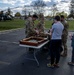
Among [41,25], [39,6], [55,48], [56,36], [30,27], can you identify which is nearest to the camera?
[56,36]

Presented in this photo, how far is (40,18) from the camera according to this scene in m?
9.86

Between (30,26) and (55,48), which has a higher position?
(30,26)

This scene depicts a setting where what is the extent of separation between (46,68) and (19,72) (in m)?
1.09

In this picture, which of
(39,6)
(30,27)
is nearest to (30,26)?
(30,27)

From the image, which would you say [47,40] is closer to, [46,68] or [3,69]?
[46,68]

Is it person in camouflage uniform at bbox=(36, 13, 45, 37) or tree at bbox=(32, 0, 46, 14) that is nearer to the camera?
person in camouflage uniform at bbox=(36, 13, 45, 37)

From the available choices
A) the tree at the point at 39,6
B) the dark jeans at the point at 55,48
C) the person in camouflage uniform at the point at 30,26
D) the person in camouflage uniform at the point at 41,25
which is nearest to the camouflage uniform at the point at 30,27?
the person in camouflage uniform at the point at 30,26

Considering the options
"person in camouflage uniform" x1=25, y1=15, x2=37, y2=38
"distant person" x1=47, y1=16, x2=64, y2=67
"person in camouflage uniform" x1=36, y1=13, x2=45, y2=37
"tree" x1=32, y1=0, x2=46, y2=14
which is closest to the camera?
"distant person" x1=47, y1=16, x2=64, y2=67

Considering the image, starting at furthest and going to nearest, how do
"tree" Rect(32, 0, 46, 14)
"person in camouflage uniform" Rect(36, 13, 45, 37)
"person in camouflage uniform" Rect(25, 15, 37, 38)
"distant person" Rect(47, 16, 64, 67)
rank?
1. "tree" Rect(32, 0, 46, 14)
2. "person in camouflage uniform" Rect(36, 13, 45, 37)
3. "person in camouflage uniform" Rect(25, 15, 37, 38)
4. "distant person" Rect(47, 16, 64, 67)

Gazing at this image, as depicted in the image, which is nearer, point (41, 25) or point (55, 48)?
point (55, 48)

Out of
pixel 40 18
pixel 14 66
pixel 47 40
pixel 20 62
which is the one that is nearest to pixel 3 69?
pixel 14 66

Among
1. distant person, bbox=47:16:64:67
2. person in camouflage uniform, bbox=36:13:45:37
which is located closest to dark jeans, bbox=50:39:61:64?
distant person, bbox=47:16:64:67

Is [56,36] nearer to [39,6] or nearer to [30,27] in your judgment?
[30,27]

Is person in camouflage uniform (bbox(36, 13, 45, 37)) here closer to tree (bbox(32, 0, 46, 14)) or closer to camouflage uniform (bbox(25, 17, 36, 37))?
camouflage uniform (bbox(25, 17, 36, 37))
